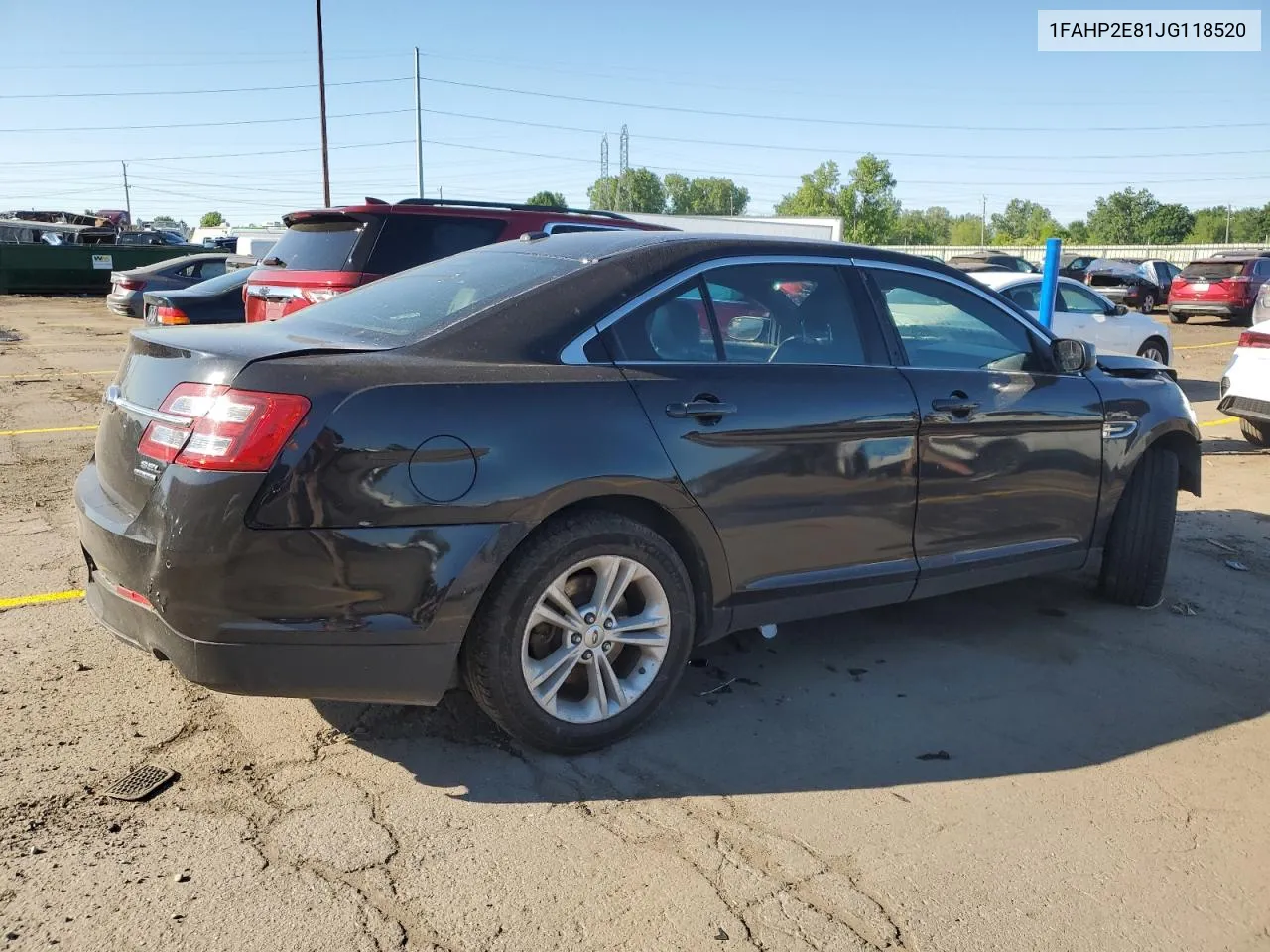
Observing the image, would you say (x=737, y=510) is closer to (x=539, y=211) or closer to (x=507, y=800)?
(x=507, y=800)

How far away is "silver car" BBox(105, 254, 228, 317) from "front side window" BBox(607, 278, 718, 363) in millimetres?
18841

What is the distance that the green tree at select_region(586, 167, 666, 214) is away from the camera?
10071 centimetres

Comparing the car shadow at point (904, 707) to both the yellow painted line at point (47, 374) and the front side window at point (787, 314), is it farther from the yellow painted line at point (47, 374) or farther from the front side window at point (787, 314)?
the yellow painted line at point (47, 374)

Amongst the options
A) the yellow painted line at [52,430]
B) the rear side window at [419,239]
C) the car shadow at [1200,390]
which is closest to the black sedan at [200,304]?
the yellow painted line at [52,430]

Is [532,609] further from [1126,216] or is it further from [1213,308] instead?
[1126,216]

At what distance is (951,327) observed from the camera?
4.52m

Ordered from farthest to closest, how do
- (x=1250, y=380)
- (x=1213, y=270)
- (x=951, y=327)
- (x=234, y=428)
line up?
1. (x=1213, y=270)
2. (x=1250, y=380)
3. (x=951, y=327)
4. (x=234, y=428)

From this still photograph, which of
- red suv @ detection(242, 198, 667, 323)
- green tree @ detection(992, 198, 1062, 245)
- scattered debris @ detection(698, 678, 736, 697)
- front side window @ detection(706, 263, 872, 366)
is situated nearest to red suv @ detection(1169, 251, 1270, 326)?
red suv @ detection(242, 198, 667, 323)

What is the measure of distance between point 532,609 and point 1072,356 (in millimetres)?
2800


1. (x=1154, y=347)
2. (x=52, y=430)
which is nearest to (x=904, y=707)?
(x=52, y=430)

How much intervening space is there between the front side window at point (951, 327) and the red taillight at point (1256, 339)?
521cm

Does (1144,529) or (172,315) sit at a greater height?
(172,315)

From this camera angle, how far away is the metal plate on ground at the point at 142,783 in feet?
10.2

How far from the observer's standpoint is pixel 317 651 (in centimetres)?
301
